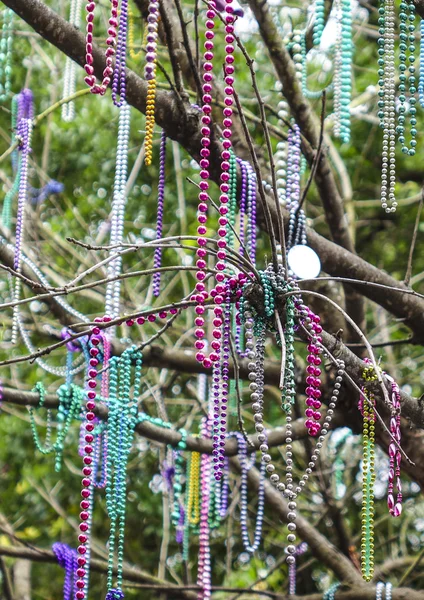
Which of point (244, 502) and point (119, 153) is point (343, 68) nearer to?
point (119, 153)

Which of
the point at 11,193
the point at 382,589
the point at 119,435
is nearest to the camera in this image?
the point at 119,435

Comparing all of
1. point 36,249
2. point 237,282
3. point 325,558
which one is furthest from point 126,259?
point 237,282

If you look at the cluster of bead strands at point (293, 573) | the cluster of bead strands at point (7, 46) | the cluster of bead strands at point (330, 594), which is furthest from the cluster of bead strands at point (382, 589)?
the cluster of bead strands at point (7, 46)

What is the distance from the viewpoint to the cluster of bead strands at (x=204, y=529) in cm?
249

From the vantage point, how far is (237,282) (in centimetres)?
168

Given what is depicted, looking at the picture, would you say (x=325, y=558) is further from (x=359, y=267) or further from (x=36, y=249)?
(x=36, y=249)

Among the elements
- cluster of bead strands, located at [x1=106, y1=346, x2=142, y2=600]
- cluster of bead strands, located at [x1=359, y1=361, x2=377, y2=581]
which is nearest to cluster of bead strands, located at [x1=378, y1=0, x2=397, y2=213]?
cluster of bead strands, located at [x1=359, y1=361, x2=377, y2=581]

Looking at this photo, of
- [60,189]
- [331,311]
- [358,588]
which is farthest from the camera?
[60,189]

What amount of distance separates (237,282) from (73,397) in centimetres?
103

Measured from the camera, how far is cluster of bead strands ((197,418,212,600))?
98.0 inches

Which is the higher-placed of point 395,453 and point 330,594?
point 395,453

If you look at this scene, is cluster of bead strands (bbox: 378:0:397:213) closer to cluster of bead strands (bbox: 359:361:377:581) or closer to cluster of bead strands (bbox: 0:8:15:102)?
cluster of bead strands (bbox: 359:361:377:581)

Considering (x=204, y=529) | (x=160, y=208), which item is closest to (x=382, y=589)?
(x=204, y=529)

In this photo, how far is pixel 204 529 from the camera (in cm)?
256
